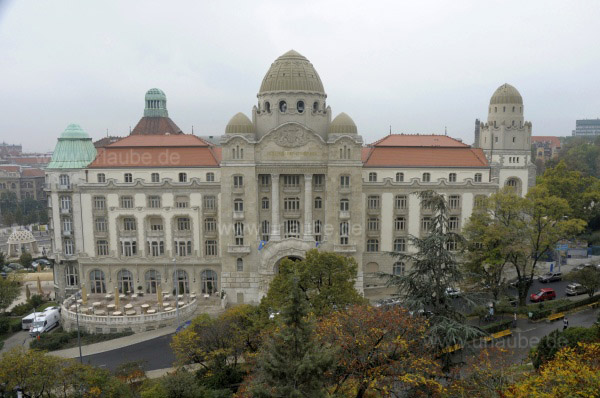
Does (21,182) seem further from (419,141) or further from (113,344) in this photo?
(419,141)

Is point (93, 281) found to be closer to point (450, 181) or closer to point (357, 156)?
point (357, 156)

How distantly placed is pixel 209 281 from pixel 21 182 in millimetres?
121654

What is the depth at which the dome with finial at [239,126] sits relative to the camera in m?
55.8

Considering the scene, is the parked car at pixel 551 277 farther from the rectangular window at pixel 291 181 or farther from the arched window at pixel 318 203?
the rectangular window at pixel 291 181

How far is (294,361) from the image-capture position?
2234 cm

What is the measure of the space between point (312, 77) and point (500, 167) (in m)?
28.4

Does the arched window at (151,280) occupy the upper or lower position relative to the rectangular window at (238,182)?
lower

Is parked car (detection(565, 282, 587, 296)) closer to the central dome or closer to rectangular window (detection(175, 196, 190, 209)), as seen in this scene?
the central dome

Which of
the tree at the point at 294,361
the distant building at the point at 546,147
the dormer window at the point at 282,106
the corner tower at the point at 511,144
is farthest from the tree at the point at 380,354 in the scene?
the distant building at the point at 546,147

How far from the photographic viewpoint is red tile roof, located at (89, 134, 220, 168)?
59.7m

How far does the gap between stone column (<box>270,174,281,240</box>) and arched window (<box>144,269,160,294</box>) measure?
667 inches

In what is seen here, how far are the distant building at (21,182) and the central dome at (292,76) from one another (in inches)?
4811

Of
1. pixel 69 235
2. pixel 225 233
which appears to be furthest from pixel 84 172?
pixel 225 233

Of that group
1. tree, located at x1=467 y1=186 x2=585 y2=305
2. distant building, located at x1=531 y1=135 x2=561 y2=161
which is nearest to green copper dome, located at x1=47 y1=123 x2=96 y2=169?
tree, located at x1=467 y1=186 x2=585 y2=305
